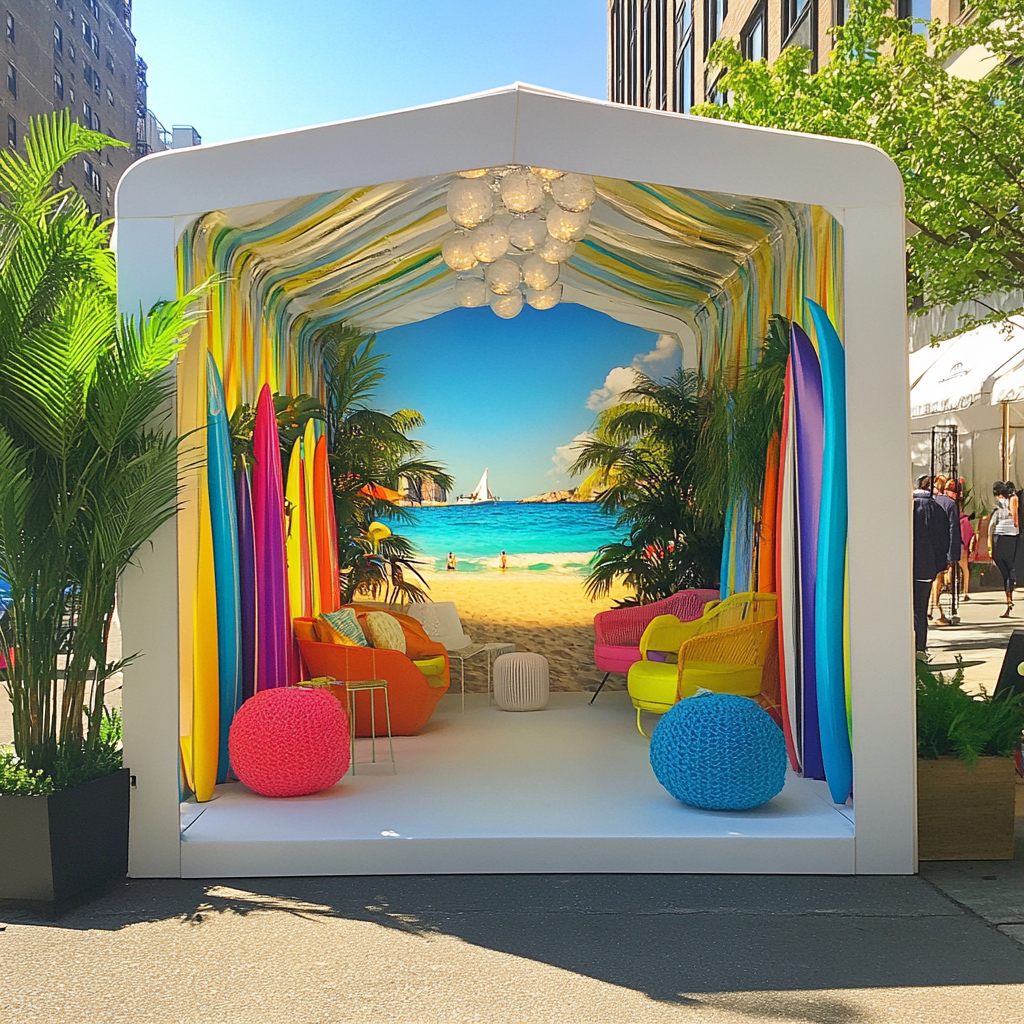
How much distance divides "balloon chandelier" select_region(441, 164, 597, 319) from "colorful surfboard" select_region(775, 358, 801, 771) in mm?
1438

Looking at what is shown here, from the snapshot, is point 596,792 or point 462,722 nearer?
point 596,792

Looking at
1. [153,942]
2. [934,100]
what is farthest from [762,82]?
[153,942]

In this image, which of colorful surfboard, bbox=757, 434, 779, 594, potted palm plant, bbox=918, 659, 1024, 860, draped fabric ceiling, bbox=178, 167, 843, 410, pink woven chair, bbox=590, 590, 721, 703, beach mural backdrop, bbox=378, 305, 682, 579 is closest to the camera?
potted palm plant, bbox=918, 659, 1024, 860

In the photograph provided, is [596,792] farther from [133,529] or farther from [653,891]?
[133,529]

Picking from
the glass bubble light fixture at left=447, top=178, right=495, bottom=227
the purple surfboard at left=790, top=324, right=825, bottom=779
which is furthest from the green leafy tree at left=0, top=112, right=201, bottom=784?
the purple surfboard at left=790, top=324, right=825, bottom=779

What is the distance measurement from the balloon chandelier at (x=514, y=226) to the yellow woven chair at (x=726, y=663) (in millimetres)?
2354

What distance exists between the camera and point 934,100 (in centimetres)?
931

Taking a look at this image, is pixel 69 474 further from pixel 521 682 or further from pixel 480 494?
pixel 480 494

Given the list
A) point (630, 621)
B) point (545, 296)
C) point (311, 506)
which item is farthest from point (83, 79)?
point (630, 621)

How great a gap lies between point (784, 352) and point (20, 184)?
3841mm

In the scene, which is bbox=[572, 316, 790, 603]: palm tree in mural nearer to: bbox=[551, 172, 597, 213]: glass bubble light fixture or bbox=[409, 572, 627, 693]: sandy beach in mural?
bbox=[409, 572, 627, 693]: sandy beach in mural

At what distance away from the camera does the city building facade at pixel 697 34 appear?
16.7m

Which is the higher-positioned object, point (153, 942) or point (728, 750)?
point (728, 750)

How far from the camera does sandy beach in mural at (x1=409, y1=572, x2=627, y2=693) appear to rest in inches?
379
